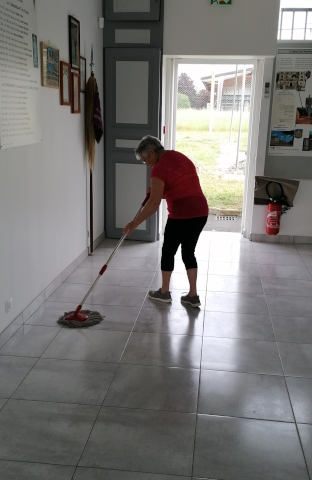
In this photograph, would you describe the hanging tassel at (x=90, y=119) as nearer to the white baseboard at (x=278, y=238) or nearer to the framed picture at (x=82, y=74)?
the framed picture at (x=82, y=74)

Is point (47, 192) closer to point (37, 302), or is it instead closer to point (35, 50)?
point (37, 302)

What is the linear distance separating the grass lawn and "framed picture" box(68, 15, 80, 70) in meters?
1.85

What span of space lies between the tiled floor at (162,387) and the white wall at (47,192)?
0.96ft

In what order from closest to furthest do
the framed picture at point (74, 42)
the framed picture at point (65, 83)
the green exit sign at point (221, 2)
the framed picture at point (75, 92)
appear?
the framed picture at point (65, 83), the framed picture at point (74, 42), the framed picture at point (75, 92), the green exit sign at point (221, 2)

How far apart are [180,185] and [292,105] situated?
107 inches

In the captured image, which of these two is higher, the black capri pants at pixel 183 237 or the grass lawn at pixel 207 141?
the grass lawn at pixel 207 141

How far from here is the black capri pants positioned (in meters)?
3.55

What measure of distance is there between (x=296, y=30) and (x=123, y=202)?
2779 mm

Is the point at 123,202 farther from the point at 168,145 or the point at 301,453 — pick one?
the point at 301,453

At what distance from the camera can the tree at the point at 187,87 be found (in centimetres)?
572

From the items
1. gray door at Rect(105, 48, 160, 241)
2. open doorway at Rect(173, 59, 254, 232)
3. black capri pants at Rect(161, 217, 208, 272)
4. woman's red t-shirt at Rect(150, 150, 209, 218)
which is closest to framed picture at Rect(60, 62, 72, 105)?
woman's red t-shirt at Rect(150, 150, 209, 218)

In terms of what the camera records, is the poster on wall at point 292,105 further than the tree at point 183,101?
No

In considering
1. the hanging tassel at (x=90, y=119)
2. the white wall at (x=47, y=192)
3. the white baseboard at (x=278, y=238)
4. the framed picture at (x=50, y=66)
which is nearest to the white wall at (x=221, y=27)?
the white wall at (x=47, y=192)

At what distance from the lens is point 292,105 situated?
545 cm
